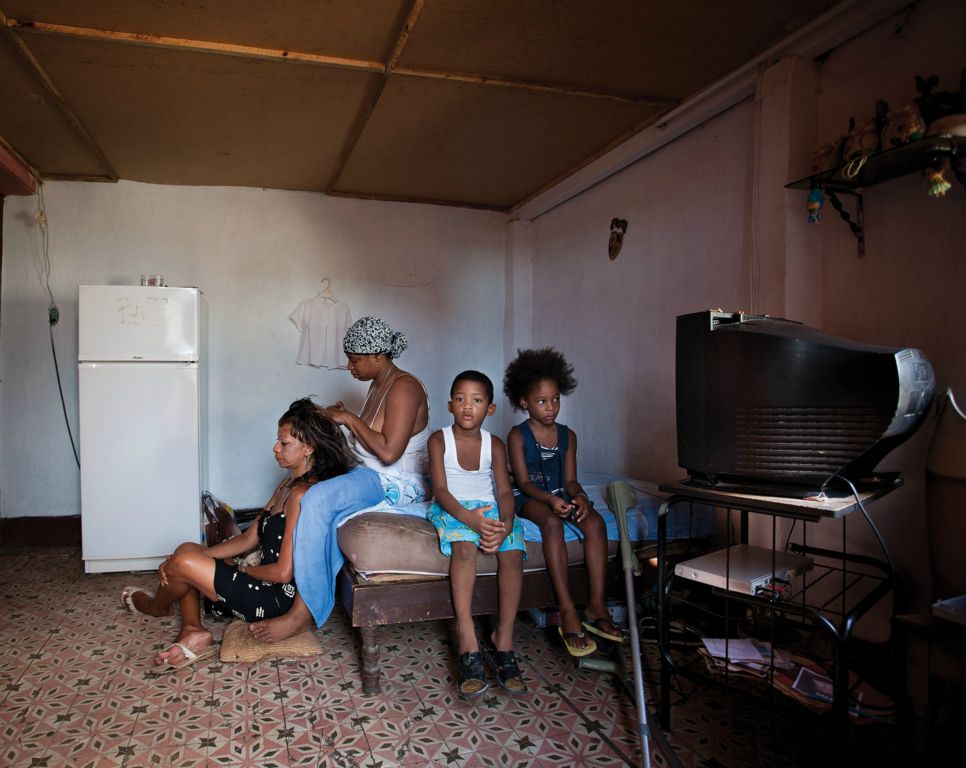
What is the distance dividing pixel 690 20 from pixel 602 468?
2.32 m

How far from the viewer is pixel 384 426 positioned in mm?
2629

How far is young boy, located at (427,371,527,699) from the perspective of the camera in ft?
7.11

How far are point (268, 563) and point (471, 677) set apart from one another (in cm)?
93

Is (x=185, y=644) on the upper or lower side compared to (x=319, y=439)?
lower

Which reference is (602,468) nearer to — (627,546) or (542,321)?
(542,321)

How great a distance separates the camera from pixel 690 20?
226 centimetres

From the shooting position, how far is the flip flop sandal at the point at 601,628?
225cm

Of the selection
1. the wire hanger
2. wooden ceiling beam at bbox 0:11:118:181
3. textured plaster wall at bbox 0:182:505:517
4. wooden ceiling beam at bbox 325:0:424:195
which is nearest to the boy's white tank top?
wooden ceiling beam at bbox 325:0:424:195

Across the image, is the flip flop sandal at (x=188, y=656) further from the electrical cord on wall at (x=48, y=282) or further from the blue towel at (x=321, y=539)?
the electrical cord on wall at (x=48, y=282)

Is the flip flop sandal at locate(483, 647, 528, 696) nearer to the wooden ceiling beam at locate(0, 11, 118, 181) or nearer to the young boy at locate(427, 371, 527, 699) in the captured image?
the young boy at locate(427, 371, 527, 699)

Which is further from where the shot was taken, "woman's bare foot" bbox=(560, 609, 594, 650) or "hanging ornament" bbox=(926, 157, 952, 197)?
"woman's bare foot" bbox=(560, 609, 594, 650)

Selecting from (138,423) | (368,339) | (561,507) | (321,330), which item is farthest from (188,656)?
(321,330)

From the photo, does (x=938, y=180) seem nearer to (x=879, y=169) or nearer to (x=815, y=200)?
(x=879, y=169)

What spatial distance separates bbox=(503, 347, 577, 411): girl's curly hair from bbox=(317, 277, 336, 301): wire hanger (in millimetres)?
2066
